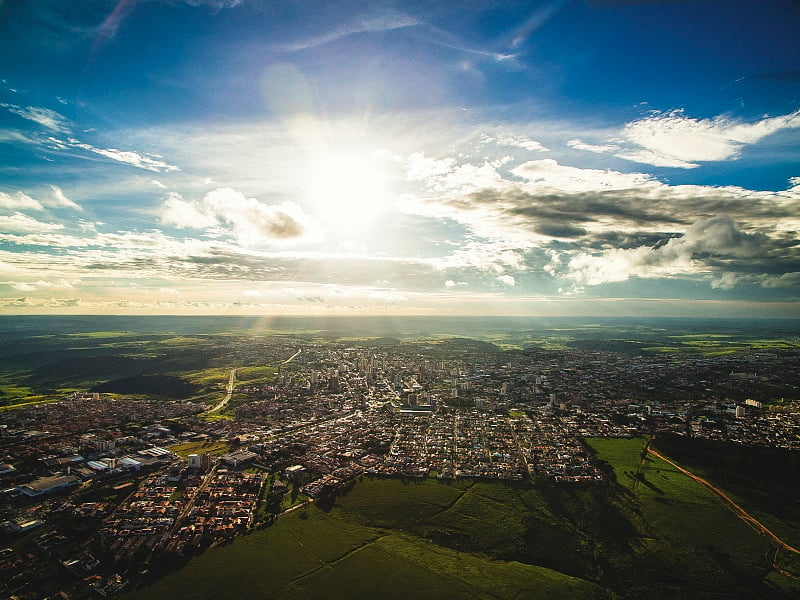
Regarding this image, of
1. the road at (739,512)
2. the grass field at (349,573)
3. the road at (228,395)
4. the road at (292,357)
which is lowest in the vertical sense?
the grass field at (349,573)

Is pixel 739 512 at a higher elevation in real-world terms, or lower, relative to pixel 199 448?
lower

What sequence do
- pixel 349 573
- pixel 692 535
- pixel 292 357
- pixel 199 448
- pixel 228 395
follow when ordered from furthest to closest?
pixel 292 357 → pixel 228 395 → pixel 199 448 → pixel 692 535 → pixel 349 573

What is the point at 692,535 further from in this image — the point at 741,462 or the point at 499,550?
the point at 741,462

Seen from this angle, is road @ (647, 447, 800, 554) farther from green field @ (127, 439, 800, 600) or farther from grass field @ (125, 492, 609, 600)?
grass field @ (125, 492, 609, 600)

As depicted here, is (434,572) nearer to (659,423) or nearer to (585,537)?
(585,537)

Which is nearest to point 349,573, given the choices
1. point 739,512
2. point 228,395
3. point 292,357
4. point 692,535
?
point 692,535

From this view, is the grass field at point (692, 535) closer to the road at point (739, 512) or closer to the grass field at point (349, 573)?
the road at point (739, 512)

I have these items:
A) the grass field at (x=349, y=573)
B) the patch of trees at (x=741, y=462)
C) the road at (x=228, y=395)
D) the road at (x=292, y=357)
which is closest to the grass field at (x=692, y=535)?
the patch of trees at (x=741, y=462)

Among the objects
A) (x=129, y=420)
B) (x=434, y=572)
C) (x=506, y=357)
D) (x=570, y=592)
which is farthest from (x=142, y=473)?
(x=506, y=357)

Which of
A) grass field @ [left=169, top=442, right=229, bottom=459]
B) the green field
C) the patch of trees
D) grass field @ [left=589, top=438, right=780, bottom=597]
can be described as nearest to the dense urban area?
grass field @ [left=169, top=442, right=229, bottom=459]
